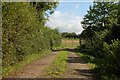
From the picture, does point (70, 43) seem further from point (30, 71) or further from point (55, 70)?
point (30, 71)

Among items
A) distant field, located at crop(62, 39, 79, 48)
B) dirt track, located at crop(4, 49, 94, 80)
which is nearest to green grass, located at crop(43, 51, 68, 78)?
dirt track, located at crop(4, 49, 94, 80)

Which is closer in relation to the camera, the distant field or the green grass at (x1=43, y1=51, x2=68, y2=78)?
the green grass at (x1=43, y1=51, x2=68, y2=78)

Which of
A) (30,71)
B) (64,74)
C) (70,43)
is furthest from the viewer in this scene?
(70,43)

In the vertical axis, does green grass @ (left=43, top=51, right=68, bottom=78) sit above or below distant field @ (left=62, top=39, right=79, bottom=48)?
below

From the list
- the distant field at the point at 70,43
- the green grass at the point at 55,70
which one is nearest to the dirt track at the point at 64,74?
the green grass at the point at 55,70

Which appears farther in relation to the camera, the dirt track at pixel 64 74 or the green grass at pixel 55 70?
the green grass at pixel 55 70

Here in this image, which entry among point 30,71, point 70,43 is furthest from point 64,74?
point 70,43

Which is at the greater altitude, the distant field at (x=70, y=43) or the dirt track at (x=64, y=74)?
the distant field at (x=70, y=43)

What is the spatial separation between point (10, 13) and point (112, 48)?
495cm

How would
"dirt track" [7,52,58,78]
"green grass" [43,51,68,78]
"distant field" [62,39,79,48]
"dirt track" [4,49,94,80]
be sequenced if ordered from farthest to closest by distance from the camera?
"distant field" [62,39,79,48]
"green grass" [43,51,68,78]
"dirt track" [7,52,58,78]
"dirt track" [4,49,94,80]

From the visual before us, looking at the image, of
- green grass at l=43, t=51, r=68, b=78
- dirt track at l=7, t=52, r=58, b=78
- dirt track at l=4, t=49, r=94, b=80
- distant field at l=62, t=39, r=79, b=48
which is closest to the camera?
dirt track at l=4, t=49, r=94, b=80

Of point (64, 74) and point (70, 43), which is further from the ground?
point (70, 43)

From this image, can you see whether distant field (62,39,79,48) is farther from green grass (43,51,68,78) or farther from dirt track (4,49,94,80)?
dirt track (4,49,94,80)

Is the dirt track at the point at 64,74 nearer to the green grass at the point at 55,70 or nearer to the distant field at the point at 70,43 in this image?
the green grass at the point at 55,70
